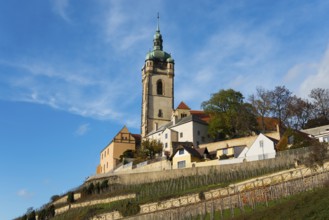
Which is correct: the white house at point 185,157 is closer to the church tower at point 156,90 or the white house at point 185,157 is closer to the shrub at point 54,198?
the shrub at point 54,198

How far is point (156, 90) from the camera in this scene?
85562 mm

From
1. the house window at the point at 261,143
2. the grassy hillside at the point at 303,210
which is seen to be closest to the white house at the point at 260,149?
the house window at the point at 261,143

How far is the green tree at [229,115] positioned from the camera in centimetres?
6312

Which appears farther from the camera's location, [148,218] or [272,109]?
[272,109]

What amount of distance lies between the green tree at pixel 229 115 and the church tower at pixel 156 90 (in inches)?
570

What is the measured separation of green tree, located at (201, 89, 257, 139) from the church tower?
14.5 metres

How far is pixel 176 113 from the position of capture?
Answer: 80.0 m

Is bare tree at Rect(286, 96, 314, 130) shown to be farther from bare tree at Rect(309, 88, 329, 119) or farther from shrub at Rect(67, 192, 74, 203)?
shrub at Rect(67, 192, 74, 203)

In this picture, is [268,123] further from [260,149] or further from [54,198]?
[54,198]

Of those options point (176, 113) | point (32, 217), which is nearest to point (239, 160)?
point (32, 217)

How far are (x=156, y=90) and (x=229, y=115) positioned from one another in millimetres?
22990

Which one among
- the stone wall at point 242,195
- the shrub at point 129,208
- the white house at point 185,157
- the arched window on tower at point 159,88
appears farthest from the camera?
the arched window on tower at point 159,88

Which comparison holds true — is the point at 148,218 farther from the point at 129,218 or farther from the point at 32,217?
the point at 32,217

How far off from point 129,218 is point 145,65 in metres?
51.4
